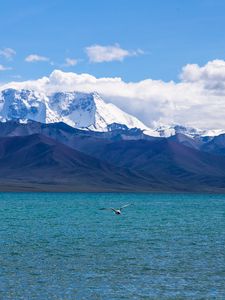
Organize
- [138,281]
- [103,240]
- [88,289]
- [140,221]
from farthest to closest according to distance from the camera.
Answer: [140,221] → [103,240] → [138,281] → [88,289]

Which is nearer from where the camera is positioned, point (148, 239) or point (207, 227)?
point (148, 239)

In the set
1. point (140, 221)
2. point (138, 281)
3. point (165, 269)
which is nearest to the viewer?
point (138, 281)

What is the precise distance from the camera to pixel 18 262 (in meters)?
46.4

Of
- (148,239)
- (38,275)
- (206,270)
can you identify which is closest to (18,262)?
(38,275)

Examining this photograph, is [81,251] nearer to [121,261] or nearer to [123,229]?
[121,261]

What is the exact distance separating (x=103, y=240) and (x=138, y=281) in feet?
69.4

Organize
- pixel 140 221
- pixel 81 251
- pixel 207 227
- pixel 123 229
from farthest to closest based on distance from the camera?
pixel 140 221, pixel 207 227, pixel 123 229, pixel 81 251

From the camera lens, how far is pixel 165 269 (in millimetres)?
44094

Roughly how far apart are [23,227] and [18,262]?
29480 mm

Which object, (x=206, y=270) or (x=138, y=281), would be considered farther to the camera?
(x=206, y=270)

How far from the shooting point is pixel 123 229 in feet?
245

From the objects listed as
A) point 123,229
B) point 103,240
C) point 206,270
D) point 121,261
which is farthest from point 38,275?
point 123,229

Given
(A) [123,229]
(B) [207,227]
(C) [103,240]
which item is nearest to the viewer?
(C) [103,240]

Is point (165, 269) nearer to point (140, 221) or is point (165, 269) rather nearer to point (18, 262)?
point (18, 262)
